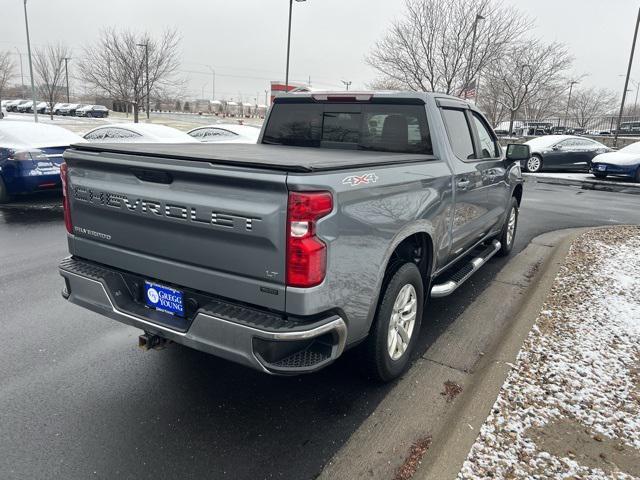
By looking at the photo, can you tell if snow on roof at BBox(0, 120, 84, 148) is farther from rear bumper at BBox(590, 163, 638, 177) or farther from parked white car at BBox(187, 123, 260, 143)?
rear bumper at BBox(590, 163, 638, 177)

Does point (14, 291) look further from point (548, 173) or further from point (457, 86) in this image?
point (457, 86)

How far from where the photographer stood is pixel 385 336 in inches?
126

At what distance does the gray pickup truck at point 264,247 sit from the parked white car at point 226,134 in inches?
364

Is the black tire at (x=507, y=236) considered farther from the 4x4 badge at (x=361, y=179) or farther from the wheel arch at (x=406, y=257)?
the 4x4 badge at (x=361, y=179)

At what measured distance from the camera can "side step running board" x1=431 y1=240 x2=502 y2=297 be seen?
4027 millimetres

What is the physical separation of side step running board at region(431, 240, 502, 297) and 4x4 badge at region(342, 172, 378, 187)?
1.50 metres

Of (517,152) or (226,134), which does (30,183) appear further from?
(517,152)

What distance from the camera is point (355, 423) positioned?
301 cm

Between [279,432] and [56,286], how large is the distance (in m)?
3.46

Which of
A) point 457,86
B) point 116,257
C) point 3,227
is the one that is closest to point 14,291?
point 116,257

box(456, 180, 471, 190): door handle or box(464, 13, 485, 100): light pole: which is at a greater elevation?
box(464, 13, 485, 100): light pole

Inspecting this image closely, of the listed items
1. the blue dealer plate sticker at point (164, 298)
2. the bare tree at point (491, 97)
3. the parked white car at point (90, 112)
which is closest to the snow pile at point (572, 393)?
the blue dealer plate sticker at point (164, 298)

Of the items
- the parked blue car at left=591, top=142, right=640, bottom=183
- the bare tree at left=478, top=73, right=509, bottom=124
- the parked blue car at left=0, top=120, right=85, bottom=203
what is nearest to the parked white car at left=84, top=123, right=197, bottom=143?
the parked blue car at left=0, top=120, right=85, bottom=203

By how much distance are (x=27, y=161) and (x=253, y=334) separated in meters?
8.03
